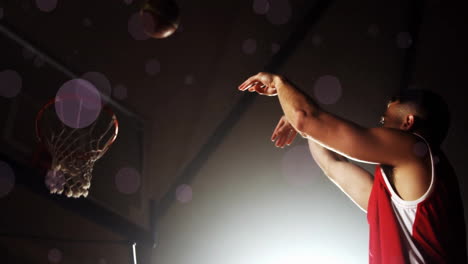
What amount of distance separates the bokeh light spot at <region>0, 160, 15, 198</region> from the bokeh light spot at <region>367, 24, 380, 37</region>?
3.23m

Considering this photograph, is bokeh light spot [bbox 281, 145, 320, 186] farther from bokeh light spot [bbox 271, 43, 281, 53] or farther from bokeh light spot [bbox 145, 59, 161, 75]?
bokeh light spot [bbox 145, 59, 161, 75]

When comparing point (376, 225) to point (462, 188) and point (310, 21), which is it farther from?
point (310, 21)

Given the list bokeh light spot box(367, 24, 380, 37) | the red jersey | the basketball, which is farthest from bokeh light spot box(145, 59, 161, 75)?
the red jersey

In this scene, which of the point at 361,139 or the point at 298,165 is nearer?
the point at 361,139

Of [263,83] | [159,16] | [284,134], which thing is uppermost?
[159,16]

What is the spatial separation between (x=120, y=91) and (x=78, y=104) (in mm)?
542

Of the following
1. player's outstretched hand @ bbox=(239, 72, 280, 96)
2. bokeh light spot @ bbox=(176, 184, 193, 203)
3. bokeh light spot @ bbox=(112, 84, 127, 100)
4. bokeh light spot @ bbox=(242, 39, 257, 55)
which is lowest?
player's outstretched hand @ bbox=(239, 72, 280, 96)

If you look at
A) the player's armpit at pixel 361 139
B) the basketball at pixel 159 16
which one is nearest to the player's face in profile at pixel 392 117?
the player's armpit at pixel 361 139

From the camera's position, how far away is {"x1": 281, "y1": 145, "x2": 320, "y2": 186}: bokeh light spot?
15.0ft

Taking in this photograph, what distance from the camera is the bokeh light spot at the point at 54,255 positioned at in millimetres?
3719

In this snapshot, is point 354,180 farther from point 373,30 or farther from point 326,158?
point 373,30

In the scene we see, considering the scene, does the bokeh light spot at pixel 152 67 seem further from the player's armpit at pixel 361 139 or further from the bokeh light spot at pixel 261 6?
the player's armpit at pixel 361 139

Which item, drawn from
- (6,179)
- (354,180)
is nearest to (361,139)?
(354,180)

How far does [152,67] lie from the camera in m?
4.57
